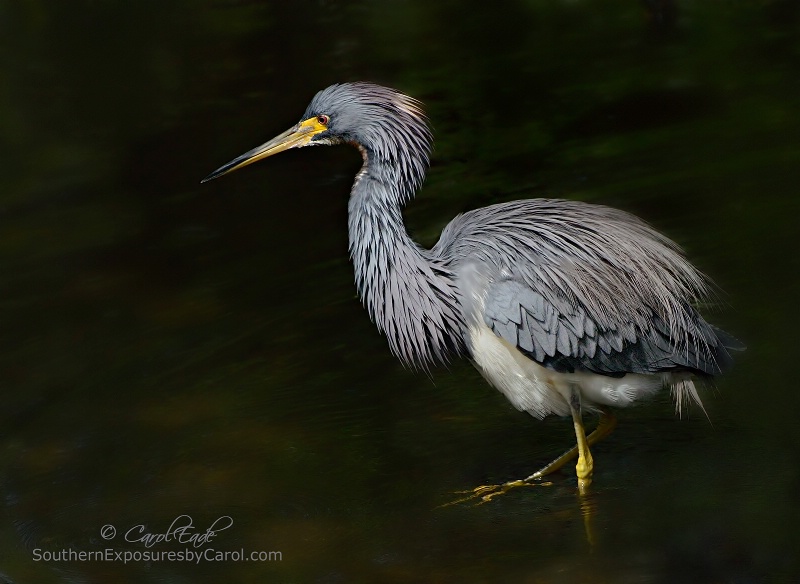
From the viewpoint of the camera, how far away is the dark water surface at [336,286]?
6.34 metres

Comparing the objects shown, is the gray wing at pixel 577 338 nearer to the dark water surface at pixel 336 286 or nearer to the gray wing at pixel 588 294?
the gray wing at pixel 588 294

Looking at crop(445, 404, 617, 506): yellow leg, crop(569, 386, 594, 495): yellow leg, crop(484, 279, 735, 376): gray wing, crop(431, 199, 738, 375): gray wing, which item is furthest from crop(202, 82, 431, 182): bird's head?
crop(445, 404, 617, 506): yellow leg

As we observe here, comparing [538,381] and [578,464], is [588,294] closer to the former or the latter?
[538,381]

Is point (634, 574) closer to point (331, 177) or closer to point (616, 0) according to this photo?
point (331, 177)

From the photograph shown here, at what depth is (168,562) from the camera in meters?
6.38

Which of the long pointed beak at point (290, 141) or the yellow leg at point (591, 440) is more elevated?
the long pointed beak at point (290, 141)

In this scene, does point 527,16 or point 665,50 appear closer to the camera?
point 665,50

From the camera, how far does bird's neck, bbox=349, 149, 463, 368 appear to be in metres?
6.51

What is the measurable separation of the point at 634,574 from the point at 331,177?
5.23 meters

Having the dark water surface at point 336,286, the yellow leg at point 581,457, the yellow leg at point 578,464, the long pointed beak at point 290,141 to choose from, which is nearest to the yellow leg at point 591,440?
the yellow leg at point 578,464

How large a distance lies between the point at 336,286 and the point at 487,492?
8.61 feet

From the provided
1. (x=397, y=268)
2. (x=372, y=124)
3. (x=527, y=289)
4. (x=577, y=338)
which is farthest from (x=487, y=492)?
(x=372, y=124)

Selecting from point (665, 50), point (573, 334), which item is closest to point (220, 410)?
point (573, 334)

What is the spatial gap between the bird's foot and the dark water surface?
0.17 feet
